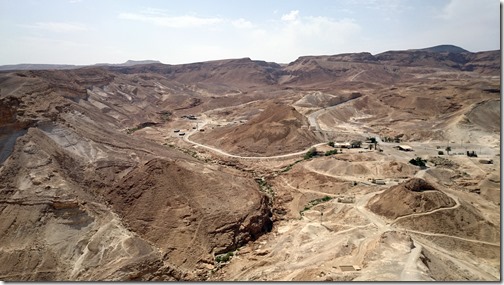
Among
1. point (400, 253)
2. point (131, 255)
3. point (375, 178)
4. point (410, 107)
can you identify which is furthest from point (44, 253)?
point (410, 107)

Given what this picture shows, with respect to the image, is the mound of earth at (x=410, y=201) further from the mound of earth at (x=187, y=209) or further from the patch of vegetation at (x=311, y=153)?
the patch of vegetation at (x=311, y=153)

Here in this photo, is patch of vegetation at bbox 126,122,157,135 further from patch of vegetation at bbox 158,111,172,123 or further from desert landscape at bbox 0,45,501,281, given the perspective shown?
desert landscape at bbox 0,45,501,281

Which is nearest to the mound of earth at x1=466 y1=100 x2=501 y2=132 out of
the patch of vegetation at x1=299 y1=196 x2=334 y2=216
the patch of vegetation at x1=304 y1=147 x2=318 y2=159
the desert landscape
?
the desert landscape

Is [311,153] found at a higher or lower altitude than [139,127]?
higher

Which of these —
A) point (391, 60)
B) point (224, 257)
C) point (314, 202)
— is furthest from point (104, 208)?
point (391, 60)

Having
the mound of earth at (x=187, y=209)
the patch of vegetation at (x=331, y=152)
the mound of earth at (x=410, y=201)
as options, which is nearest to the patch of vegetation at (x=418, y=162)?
the patch of vegetation at (x=331, y=152)

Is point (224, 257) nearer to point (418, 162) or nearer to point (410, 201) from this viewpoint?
point (410, 201)

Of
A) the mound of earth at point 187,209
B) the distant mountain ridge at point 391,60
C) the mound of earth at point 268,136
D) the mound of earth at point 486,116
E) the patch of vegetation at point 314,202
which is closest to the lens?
the mound of earth at point 187,209
